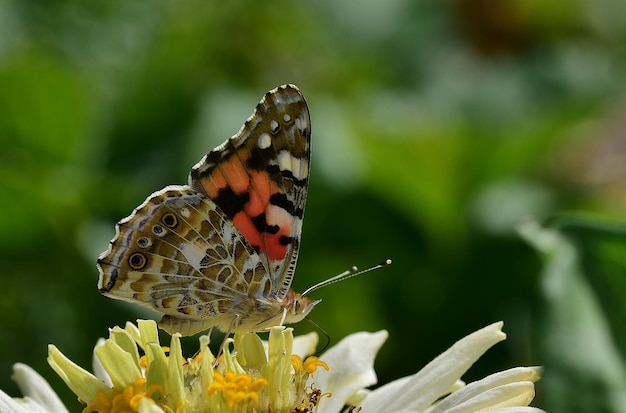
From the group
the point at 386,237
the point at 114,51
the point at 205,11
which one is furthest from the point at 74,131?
the point at 386,237

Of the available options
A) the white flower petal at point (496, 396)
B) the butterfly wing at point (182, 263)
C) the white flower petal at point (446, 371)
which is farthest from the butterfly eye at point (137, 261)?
the white flower petal at point (496, 396)

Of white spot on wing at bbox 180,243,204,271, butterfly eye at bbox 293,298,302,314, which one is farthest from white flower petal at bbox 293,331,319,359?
white spot on wing at bbox 180,243,204,271

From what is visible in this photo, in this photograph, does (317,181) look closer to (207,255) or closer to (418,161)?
(418,161)

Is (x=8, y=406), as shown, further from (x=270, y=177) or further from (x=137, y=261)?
(x=270, y=177)

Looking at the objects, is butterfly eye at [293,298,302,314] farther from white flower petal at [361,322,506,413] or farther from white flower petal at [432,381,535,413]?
white flower petal at [432,381,535,413]

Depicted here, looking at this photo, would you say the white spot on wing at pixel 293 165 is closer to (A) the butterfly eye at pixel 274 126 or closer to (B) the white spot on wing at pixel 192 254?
(A) the butterfly eye at pixel 274 126

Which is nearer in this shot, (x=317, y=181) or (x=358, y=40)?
(x=317, y=181)

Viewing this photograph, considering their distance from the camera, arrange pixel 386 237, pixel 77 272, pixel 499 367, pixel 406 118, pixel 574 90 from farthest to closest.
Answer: pixel 574 90 < pixel 406 118 < pixel 386 237 < pixel 77 272 < pixel 499 367
